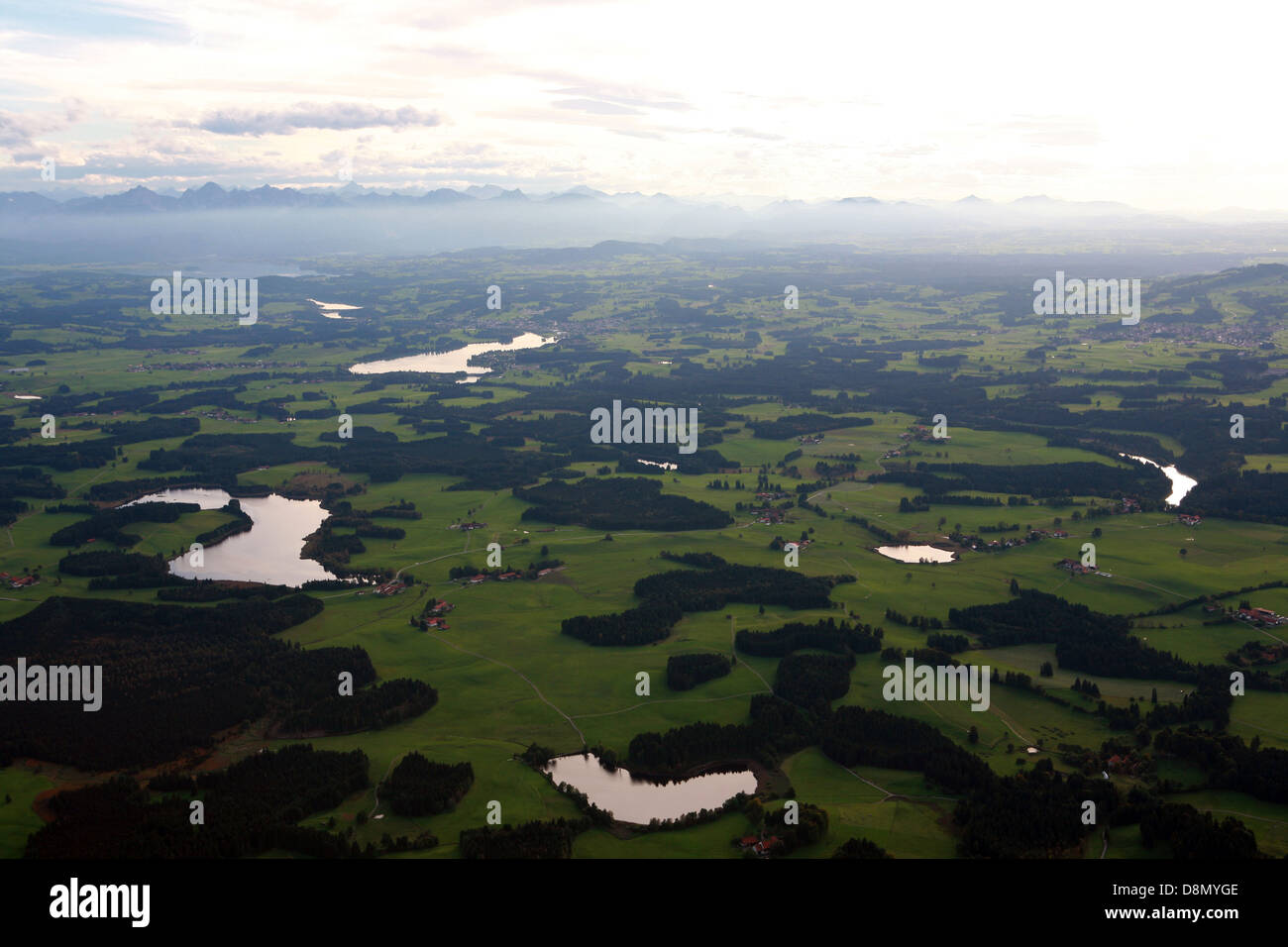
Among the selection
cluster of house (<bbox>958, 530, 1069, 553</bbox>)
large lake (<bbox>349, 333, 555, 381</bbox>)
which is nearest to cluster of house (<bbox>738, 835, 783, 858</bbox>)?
cluster of house (<bbox>958, 530, 1069, 553</bbox>)

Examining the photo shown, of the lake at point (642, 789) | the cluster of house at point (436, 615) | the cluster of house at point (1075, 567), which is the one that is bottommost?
the lake at point (642, 789)

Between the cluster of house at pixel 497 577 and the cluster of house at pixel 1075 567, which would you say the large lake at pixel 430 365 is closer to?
the cluster of house at pixel 497 577

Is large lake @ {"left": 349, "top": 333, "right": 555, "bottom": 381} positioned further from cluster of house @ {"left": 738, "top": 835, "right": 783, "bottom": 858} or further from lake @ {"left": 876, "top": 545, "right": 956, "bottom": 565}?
cluster of house @ {"left": 738, "top": 835, "right": 783, "bottom": 858}

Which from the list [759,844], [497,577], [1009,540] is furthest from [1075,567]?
[759,844]

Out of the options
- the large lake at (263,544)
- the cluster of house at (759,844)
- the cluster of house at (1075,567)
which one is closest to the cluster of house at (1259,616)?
the cluster of house at (1075,567)

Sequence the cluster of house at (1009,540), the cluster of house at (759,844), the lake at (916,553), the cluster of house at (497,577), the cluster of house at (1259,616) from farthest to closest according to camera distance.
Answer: the cluster of house at (1009,540)
the lake at (916,553)
the cluster of house at (497,577)
the cluster of house at (1259,616)
the cluster of house at (759,844)

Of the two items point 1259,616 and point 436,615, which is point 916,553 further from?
point 436,615
